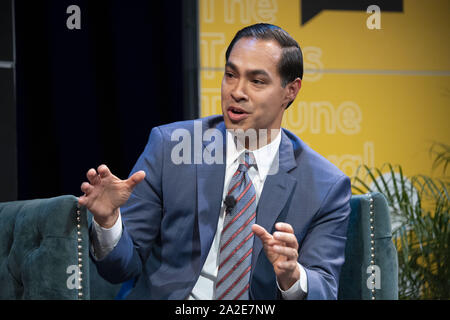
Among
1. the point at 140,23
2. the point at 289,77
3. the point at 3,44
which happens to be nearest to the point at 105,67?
the point at 140,23

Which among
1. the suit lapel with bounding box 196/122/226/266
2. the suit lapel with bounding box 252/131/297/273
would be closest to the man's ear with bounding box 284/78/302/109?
the suit lapel with bounding box 252/131/297/273

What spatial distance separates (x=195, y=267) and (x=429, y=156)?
224 centimetres

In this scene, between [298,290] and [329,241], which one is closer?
[298,290]

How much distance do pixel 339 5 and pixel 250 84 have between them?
5.74ft

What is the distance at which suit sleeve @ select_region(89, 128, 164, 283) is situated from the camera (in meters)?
1.72

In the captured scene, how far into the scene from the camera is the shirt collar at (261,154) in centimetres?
185

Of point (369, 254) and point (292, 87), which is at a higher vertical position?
point (292, 87)

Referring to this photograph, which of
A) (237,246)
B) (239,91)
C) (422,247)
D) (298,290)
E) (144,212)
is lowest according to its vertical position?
(422,247)

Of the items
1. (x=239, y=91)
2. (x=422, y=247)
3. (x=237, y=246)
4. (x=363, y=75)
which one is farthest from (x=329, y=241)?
(x=363, y=75)

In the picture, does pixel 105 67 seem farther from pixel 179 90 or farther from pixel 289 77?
pixel 289 77

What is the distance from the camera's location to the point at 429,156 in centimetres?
347

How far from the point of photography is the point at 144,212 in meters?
1.78

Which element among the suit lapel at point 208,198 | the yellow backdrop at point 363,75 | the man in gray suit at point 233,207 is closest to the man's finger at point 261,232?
the man in gray suit at point 233,207

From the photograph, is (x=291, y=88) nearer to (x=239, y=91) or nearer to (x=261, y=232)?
(x=239, y=91)
